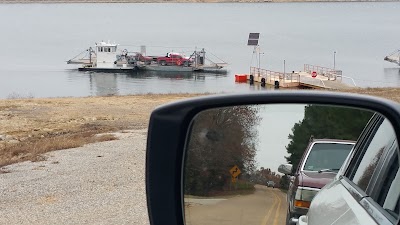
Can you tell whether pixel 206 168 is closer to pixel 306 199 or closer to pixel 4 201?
pixel 306 199

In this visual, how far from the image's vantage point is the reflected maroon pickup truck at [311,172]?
224 cm

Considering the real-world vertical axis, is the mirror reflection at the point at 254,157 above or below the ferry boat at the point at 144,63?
above

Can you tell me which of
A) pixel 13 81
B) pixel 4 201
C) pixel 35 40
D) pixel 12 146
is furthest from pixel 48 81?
pixel 35 40

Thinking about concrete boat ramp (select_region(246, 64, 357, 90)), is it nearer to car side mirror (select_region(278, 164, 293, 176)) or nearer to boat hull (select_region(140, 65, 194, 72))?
boat hull (select_region(140, 65, 194, 72))

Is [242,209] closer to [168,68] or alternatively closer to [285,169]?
[285,169]

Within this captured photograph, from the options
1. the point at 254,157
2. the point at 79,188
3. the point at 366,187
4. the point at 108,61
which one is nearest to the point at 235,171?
the point at 254,157

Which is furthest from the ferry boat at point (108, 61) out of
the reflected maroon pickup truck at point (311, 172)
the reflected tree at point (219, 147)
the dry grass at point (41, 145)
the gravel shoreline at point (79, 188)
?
the reflected tree at point (219, 147)

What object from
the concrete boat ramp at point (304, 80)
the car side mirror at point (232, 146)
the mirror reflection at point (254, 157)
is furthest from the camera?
the concrete boat ramp at point (304, 80)

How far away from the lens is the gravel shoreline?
375 inches

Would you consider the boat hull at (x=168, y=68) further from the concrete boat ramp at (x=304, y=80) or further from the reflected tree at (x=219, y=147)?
the reflected tree at (x=219, y=147)

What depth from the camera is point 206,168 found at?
2242 mm

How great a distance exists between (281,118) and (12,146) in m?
16.2

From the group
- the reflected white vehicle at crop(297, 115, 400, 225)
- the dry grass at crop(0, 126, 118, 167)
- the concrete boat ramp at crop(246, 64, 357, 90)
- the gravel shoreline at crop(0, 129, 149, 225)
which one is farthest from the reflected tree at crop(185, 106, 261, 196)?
the concrete boat ramp at crop(246, 64, 357, 90)

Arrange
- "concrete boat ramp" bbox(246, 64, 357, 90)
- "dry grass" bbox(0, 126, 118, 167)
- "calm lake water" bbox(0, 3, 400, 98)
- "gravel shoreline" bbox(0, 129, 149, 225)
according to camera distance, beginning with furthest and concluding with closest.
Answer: "calm lake water" bbox(0, 3, 400, 98), "concrete boat ramp" bbox(246, 64, 357, 90), "dry grass" bbox(0, 126, 118, 167), "gravel shoreline" bbox(0, 129, 149, 225)
